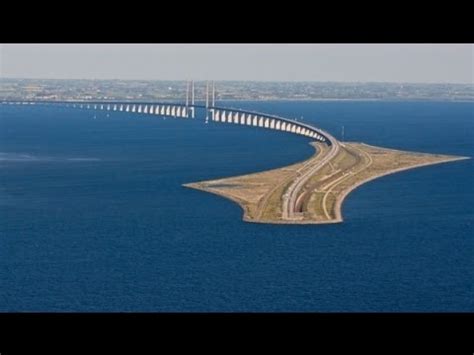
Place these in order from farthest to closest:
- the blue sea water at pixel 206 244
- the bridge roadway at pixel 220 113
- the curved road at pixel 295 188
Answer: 1. the bridge roadway at pixel 220 113
2. the curved road at pixel 295 188
3. the blue sea water at pixel 206 244

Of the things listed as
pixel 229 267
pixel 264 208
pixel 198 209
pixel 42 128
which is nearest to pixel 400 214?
pixel 264 208

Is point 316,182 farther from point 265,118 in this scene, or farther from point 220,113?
point 220,113

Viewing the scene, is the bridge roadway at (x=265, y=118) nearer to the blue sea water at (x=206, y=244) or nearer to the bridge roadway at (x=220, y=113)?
the bridge roadway at (x=220, y=113)

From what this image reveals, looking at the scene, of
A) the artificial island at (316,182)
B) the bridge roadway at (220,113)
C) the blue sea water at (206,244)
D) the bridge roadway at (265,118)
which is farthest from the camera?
the bridge roadway at (220,113)

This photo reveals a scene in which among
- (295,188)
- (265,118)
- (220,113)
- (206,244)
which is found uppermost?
(295,188)

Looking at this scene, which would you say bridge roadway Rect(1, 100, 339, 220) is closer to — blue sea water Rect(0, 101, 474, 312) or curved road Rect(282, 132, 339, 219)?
curved road Rect(282, 132, 339, 219)

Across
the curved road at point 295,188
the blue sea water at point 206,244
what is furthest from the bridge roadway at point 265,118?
the blue sea water at point 206,244

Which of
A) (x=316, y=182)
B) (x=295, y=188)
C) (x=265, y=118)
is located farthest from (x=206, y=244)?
(x=265, y=118)
